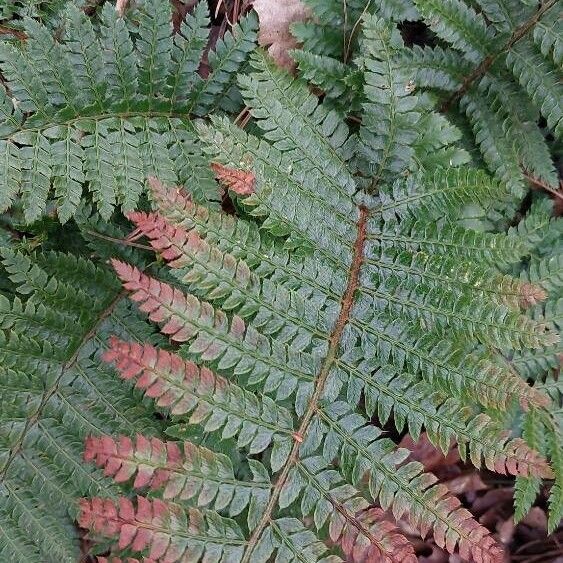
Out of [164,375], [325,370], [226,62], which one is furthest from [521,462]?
[226,62]

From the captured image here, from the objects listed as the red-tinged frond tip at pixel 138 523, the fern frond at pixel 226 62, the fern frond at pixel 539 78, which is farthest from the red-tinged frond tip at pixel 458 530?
the fern frond at pixel 226 62

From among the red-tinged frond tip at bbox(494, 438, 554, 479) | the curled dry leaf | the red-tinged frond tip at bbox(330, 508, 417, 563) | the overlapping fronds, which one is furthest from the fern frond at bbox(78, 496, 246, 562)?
the curled dry leaf

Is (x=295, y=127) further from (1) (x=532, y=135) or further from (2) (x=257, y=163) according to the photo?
(1) (x=532, y=135)

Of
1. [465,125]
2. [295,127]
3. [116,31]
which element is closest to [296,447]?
[295,127]

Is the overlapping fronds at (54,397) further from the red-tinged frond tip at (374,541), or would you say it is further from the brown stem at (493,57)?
the brown stem at (493,57)

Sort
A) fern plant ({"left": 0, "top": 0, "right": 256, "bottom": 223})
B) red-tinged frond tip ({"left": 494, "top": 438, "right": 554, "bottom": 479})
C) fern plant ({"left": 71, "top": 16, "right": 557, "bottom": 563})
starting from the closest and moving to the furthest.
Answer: fern plant ({"left": 71, "top": 16, "right": 557, "bottom": 563}), red-tinged frond tip ({"left": 494, "top": 438, "right": 554, "bottom": 479}), fern plant ({"left": 0, "top": 0, "right": 256, "bottom": 223})

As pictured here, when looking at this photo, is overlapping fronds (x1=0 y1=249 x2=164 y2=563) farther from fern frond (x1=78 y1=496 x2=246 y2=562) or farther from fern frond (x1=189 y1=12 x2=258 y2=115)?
fern frond (x1=189 y1=12 x2=258 y2=115)
